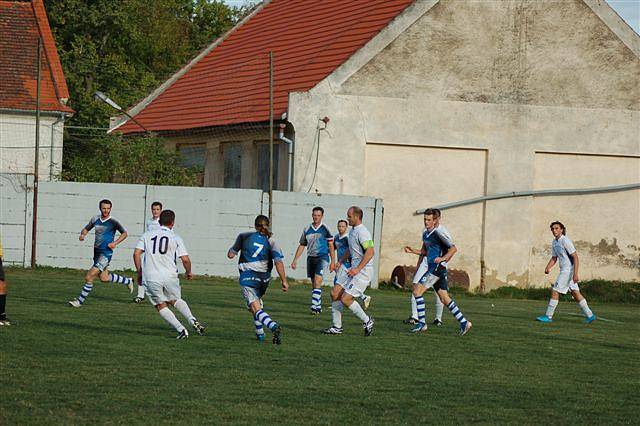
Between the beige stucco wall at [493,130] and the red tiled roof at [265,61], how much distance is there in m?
1.43

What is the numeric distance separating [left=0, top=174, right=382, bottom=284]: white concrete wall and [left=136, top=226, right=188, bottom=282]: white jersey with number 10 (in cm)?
1490

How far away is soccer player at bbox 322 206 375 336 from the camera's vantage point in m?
16.6

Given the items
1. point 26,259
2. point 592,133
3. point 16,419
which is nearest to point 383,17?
point 592,133

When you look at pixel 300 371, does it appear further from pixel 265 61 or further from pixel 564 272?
pixel 265 61

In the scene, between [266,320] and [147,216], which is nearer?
[266,320]

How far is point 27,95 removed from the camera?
37.2 metres

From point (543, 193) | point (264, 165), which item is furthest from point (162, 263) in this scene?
point (543, 193)

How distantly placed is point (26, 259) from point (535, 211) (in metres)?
14.7

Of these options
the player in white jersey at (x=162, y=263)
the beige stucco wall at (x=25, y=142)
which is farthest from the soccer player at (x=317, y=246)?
the beige stucco wall at (x=25, y=142)

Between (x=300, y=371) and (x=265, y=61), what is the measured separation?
2585 cm

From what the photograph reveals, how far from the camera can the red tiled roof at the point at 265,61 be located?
110 feet

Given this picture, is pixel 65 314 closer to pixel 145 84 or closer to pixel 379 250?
pixel 379 250

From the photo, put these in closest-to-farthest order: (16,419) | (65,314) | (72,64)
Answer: (16,419) → (65,314) → (72,64)

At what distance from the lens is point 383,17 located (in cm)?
3388
